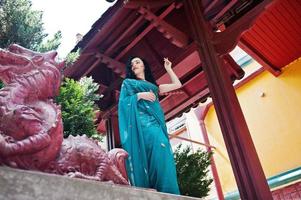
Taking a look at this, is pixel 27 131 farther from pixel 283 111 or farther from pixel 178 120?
pixel 178 120

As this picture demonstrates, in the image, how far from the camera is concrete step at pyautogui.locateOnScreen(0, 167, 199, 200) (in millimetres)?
1024

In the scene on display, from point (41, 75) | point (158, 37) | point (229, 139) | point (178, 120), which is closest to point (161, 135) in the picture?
point (229, 139)

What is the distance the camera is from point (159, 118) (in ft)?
8.67

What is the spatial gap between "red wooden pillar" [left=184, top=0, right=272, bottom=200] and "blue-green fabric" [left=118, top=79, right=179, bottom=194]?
0.88 m

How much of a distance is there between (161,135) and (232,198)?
20.6 feet

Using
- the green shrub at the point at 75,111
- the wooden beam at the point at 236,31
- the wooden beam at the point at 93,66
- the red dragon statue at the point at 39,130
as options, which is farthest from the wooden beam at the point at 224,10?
the red dragon statue at the point at 39,130

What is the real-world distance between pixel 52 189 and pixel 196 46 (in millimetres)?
3133

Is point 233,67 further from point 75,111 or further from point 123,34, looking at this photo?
point 75,111

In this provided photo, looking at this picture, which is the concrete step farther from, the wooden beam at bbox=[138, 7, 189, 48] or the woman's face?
the wooden beam at bbox=[138, 7, 189, 48]

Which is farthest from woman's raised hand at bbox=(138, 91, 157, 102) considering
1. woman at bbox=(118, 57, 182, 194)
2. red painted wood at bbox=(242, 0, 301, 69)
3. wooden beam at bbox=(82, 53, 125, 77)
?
red painted wood at bbox=(242, 0, 301, 69)

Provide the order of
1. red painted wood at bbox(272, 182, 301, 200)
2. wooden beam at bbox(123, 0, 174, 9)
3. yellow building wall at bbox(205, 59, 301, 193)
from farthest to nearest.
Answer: yellow building wall at bbox(205, 59, 301, 193) < red painted wood at bbox(272, 182, 301, 200) < wooden beam at bbox(123, 0, 174, 9)

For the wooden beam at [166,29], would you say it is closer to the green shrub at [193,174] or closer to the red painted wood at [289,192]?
the green shrub at [193,174]

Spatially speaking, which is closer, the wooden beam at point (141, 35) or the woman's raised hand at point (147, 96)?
the woman's raised hand at point (147, 96)

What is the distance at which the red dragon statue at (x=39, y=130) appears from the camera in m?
1.23
